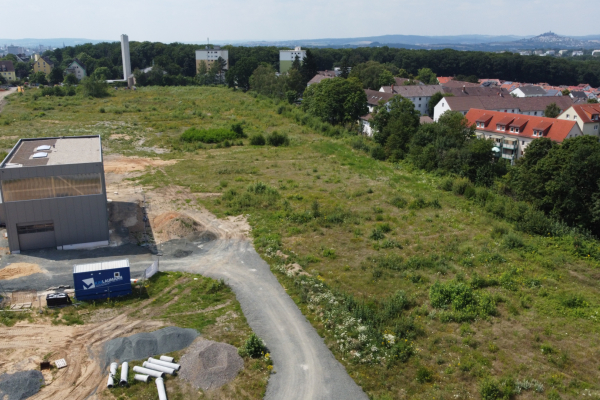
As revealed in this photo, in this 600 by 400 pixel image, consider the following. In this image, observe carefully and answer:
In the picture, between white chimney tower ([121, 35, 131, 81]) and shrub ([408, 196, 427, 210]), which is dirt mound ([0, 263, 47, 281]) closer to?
shrub ([408, 196, 427, 210])

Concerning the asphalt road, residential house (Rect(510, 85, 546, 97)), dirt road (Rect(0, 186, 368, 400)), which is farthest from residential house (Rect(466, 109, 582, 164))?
residential house (Rect(510, 85, 546, 97))

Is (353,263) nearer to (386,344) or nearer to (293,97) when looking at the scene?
(386,344)

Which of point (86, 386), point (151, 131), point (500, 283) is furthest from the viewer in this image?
point (151, 131)

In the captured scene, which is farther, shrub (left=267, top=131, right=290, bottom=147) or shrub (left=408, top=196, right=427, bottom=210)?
shrub (left=267, top=131, right=290, bottom=147)

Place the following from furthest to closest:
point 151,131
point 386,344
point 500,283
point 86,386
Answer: point 151,131 < point 500,283 < point 386,344 < point 86,386

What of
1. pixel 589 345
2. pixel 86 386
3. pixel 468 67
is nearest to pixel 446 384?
pixel 589 345

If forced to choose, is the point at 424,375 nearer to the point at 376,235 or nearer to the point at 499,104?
the point at 376,235

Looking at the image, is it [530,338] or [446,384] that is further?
[530,338]
